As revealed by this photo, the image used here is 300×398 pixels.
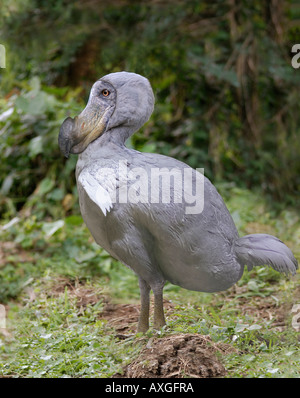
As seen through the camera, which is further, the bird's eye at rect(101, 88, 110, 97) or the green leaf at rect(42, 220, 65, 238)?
the green leaf at rect(42, 220, 65, 238)

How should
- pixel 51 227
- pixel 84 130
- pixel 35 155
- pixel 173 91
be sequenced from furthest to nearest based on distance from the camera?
pixel 173 91
pixel 35 155
pixel 51 227
pixel 84 130

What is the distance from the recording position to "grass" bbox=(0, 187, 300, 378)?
9.11 feet

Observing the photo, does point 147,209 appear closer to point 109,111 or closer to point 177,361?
point 109,111

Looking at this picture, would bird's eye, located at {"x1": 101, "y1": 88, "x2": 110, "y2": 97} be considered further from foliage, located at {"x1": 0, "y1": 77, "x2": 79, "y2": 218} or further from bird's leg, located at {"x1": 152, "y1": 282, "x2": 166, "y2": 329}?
foliage, located at {"x1": 0, "y1": 77, "x2": 79, "y2": 218}

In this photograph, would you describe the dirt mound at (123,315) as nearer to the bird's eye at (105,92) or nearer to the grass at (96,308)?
the grass at (96,308)

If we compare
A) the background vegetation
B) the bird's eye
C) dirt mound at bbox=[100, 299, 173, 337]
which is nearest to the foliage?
the background vegetation

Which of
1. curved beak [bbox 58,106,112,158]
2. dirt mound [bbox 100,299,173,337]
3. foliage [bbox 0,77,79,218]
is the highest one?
curved beak [bbox 58,106,112,158]

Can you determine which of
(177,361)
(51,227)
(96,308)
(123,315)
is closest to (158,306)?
(177,361)

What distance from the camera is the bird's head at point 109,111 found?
288 centimetres

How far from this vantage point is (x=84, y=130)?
2.89 metres

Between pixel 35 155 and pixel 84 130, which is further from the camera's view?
pixel 35 155

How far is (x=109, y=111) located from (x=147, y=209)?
58cm
